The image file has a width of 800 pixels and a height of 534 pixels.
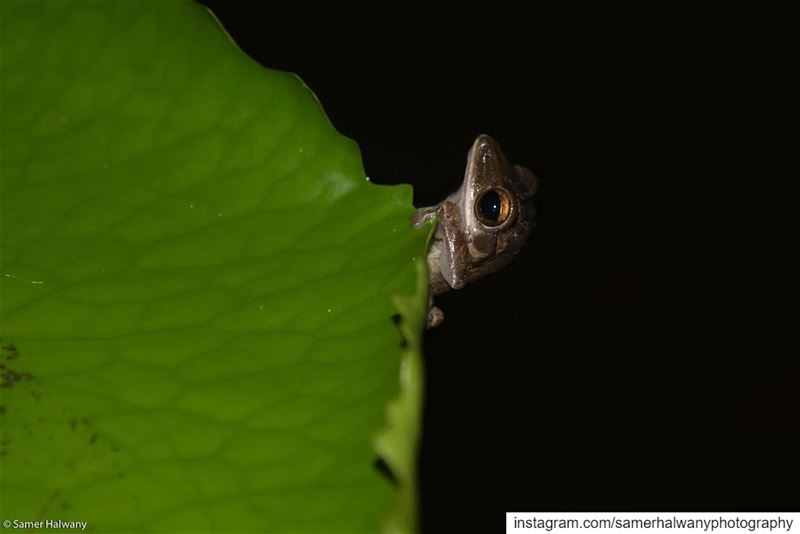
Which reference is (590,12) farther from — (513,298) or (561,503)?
(561,503)

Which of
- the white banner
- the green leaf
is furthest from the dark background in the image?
the green leaf

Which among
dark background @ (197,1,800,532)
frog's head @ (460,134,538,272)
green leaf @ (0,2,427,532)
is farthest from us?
dark background @ (197,1,800,532)

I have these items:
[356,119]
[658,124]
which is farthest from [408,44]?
[658,124]

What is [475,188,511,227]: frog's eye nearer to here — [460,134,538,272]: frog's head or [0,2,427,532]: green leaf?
[460,134,538,272]: frog's head

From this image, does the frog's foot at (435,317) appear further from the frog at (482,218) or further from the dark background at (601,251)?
the dark background at (601,251)

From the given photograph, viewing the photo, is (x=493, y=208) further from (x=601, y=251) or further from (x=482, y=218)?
(x=601, y=251)

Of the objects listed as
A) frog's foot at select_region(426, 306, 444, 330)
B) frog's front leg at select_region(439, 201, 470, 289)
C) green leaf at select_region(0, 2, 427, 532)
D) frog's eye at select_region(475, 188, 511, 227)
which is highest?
frog's eye at select_region(475, 188, 511, 227)
